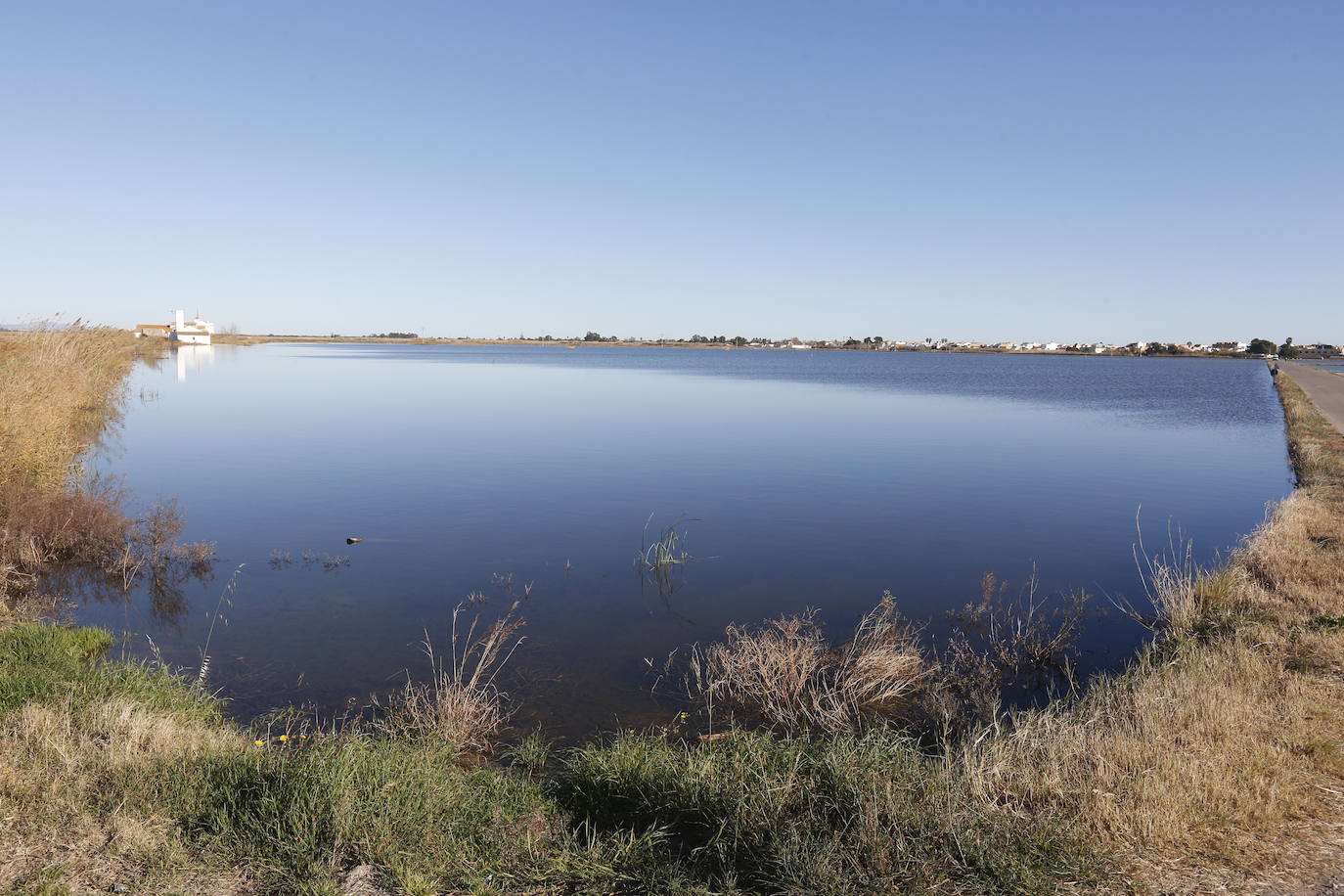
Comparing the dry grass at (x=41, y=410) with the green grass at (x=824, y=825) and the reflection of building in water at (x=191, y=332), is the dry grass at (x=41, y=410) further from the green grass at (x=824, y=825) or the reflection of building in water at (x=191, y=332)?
the reflection of building in water at (x=191, y=332)

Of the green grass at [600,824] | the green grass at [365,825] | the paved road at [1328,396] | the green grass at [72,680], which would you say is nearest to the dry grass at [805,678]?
the green grass at [600,824]

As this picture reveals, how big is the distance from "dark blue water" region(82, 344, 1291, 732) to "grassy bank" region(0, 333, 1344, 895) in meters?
A: 2.54

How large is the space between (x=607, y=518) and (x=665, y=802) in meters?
12.7

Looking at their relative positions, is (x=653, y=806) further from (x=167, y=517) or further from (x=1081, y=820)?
(x=167, y=517)

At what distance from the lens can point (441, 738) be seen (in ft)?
25.5

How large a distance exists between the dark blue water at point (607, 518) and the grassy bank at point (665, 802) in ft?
8.33

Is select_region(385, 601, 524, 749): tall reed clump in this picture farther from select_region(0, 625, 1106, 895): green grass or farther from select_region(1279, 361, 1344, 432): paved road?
select_region(1279, 361, 1344, 432): paved road

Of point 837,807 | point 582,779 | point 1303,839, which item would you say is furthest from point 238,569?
point 1303,839

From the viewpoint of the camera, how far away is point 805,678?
9.43 m

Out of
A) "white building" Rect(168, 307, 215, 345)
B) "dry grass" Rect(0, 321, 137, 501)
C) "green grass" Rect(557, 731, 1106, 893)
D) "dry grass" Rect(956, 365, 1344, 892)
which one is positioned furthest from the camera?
Answer: "white building" Rect(168, 307, 215, 345)

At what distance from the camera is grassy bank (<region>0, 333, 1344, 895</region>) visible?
4.89 m

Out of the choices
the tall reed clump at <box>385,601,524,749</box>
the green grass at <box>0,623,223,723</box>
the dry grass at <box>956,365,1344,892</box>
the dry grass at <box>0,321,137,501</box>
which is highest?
the dry grass at <box>0,321,137,501</box>

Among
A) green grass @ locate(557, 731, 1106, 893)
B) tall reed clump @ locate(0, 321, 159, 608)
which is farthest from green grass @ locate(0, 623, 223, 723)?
green grass @ locate(557, 731, 1106, 893)

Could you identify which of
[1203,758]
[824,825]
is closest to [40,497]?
[824,825]
